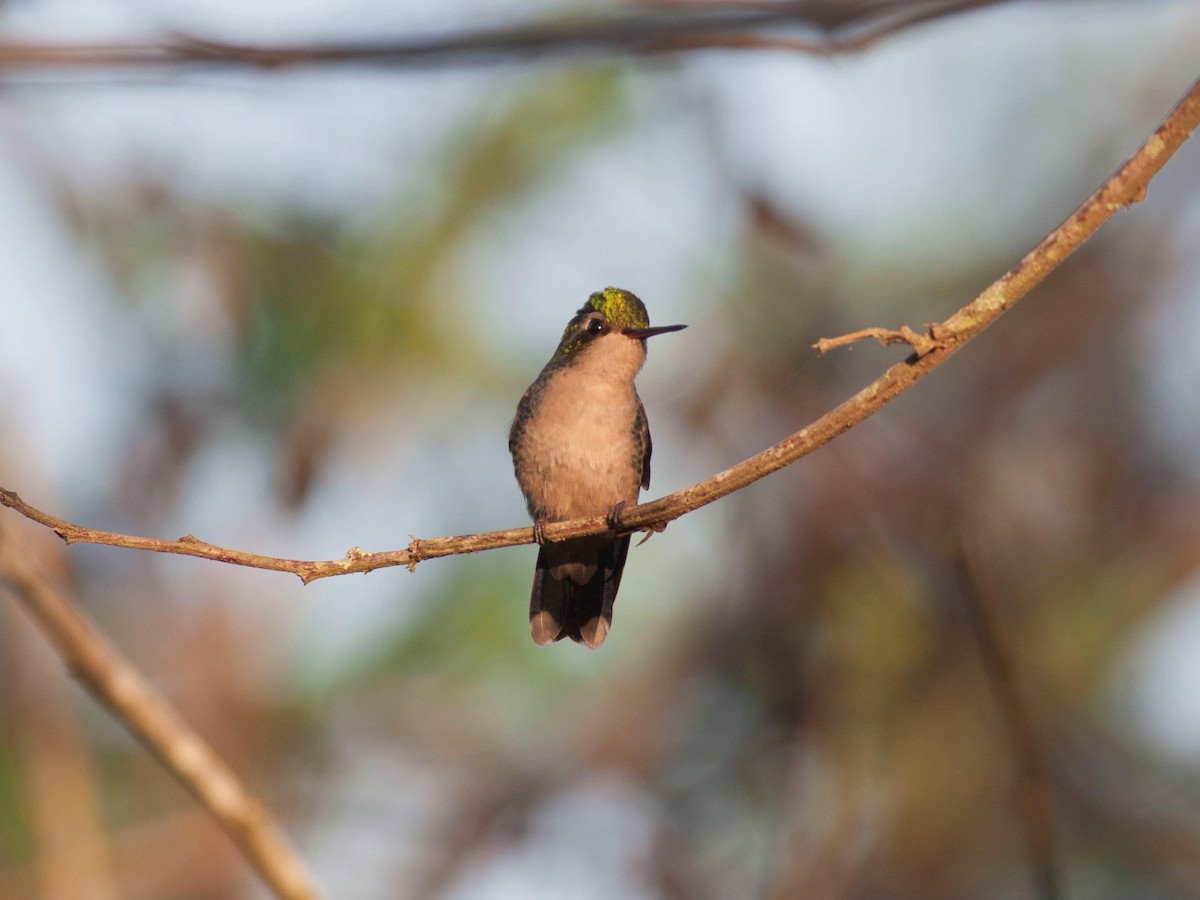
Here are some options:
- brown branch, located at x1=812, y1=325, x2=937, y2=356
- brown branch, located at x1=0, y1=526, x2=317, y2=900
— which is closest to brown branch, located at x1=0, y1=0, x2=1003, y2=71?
brown branch, located at x1=812, y1=325, x2=937, y2=356

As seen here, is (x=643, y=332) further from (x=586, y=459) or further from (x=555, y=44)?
(x=555, y=44)

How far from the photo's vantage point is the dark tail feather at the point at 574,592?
4910 mm

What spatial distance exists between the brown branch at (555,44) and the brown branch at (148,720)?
1.45 metres

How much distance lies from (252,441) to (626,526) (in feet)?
12.4

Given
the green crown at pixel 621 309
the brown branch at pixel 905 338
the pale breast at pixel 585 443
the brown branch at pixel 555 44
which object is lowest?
the brown branch at pixel 905 338

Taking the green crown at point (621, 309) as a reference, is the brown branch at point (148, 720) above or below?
below

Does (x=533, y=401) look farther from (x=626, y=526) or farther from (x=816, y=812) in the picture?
(x=816, y=812)

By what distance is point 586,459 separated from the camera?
480cm

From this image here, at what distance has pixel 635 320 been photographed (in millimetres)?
5059

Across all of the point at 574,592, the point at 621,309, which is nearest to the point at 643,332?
the point at 621,309

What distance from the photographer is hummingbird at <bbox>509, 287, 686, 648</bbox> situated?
4828mm

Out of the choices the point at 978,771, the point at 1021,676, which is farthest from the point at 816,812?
the point at 1021,676

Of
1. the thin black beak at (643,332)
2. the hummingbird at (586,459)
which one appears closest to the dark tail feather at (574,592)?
the hummingbird at (586,459)

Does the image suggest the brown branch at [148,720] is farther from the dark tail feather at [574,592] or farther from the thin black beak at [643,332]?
the thin black beak at [643,332]
